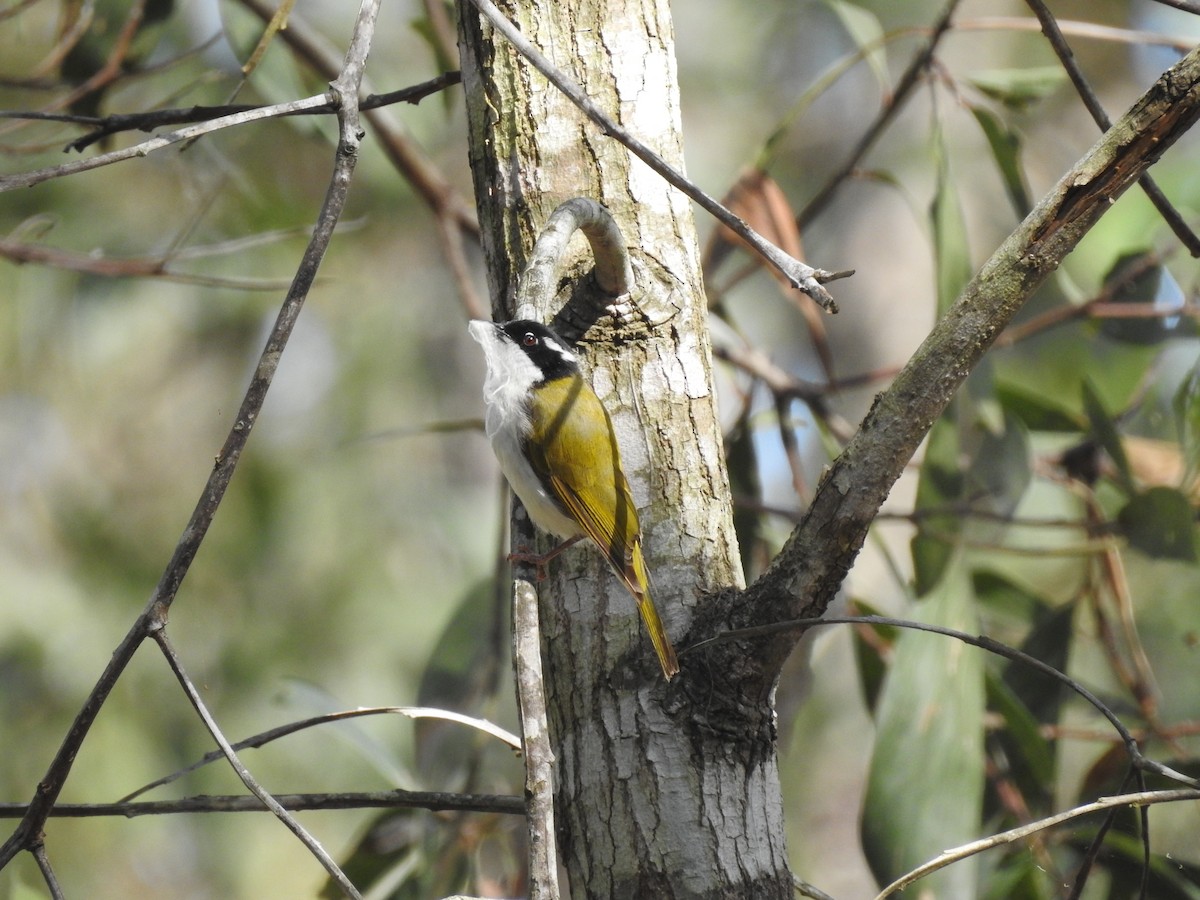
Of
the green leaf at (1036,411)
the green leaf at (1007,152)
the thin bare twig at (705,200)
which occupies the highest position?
the green leaf at (1007,152)

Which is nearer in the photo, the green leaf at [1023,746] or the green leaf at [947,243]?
the green leaf at [1023,746]

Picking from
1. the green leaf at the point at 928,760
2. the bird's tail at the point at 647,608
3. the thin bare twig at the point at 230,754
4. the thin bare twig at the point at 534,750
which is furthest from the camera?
the green leaf at the point at 928,760

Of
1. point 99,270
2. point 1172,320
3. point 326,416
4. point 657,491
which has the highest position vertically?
point 326,416

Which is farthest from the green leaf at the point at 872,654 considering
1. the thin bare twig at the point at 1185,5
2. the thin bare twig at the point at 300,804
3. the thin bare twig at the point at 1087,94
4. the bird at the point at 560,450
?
the thin bare twig at the point at 1185,5

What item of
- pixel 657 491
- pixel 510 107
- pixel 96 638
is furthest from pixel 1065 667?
pixel 96 638

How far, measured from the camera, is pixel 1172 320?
385cm

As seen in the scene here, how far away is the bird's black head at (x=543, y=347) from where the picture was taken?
6.33 ft

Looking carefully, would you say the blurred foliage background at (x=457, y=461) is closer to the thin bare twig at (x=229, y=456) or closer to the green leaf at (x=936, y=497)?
the green leaf at (x=936, y=497)

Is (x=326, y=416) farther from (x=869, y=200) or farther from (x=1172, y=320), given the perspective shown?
(x=1172, y=320)

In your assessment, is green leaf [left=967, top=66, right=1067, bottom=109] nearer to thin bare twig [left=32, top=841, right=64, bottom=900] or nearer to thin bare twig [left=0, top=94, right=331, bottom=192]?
thin bare twig [left=0, top=94, right=331, bottom=192]

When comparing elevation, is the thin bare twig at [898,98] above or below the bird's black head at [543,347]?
above

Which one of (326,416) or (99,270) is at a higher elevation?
(326,416)

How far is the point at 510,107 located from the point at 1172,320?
2.85m

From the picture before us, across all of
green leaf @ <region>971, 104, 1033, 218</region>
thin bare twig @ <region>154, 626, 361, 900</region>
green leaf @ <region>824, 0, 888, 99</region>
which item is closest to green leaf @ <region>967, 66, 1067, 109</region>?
green leaf @ <region>971, 104, 1033, 218</region>
